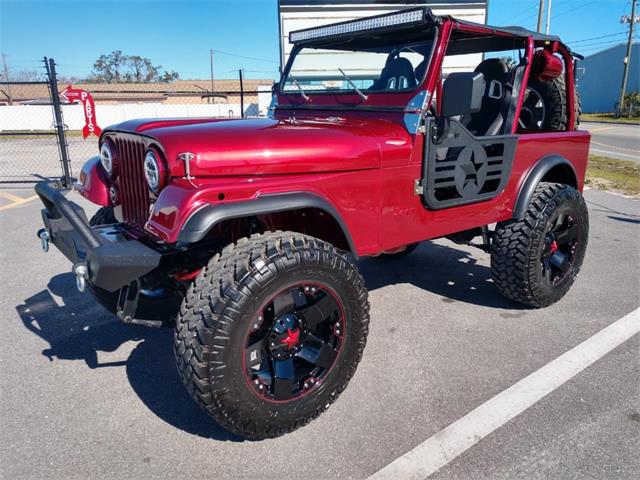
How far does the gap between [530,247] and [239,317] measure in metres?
2.45

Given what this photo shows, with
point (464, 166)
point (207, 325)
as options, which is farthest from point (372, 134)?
point (207, 325)

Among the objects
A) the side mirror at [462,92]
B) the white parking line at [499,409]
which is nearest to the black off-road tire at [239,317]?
the white parking line at [499,409]

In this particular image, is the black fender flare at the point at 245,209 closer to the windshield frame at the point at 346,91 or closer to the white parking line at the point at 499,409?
the windshield frame at the point at 346,91

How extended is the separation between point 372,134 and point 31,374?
2.49 metres

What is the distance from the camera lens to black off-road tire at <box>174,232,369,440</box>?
2105mm

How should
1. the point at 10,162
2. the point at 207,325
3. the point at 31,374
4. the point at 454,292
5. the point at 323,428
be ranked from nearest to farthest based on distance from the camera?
the point at 207,325, the point at 323,428, the point at 31,374, the point at 454,292, the point at 10,162

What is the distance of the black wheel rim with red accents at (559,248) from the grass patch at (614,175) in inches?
217

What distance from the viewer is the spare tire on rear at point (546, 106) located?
414 cm

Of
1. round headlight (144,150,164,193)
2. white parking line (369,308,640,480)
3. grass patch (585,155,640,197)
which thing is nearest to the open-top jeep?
round headlight (144,150,164,193)

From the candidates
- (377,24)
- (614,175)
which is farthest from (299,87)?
A: (614,175)

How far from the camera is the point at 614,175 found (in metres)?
10.5

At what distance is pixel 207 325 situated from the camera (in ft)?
6.86

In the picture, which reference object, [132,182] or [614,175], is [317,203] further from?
[614,175]

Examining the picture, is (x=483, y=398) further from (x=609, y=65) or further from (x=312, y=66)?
(x=609, y=65)
